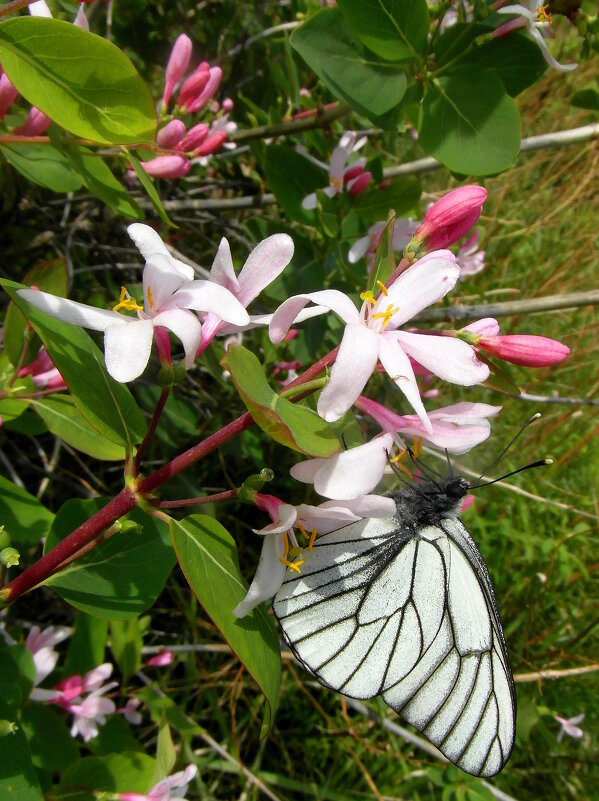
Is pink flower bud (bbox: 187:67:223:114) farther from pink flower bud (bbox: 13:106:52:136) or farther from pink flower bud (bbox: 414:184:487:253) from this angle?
pink flower bud (bbox: 414:184:487:253)

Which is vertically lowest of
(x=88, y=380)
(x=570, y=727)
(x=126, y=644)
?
(x=570, y=727)

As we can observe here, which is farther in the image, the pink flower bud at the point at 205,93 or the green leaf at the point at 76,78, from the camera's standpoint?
the pink flower bud at the point at 205,93

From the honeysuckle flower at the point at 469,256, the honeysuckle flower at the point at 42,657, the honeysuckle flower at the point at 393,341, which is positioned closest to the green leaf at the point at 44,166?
the honeysuckle flower at the point at 393,341

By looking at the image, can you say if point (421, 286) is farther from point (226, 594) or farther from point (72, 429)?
point (72, 429)

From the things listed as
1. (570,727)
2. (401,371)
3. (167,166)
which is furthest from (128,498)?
(570,727)

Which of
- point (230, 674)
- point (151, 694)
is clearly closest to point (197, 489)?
point (151, 694)

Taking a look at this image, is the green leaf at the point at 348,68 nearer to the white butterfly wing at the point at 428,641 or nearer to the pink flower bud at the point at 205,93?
the pink flower bud at the point at 205,93

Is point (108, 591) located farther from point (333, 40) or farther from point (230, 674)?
point (230, 674)
